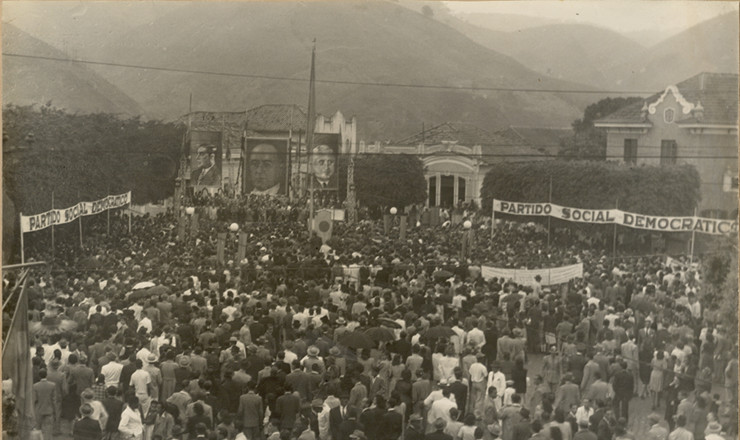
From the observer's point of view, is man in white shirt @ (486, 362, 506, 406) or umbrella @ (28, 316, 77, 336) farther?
umbrella @ (28, 316, 77, 336)

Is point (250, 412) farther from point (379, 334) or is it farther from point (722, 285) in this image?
point (722, 285)

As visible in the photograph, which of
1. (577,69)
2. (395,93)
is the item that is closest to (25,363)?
(395,93)

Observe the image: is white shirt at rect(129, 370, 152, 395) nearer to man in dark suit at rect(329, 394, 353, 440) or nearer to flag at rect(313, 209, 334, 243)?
man in dark suit at rect(329, 394, 353, 440)

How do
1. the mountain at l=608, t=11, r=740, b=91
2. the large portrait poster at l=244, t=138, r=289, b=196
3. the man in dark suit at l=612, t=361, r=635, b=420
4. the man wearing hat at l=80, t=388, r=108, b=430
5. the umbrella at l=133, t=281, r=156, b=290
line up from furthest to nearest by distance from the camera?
the large portrait poster at l=244, t=138, r=289, b=196, the umbrella at l=133, t=281, r=156, b=290, the mountain at l=608, t=11, r=740, b=91, the man in dark suit at l=612, t=361, r=635, b=420, the man wearing hat at l=80, t=388, r=108, b=430

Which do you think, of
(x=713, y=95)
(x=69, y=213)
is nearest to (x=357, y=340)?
(x=69, y=213)

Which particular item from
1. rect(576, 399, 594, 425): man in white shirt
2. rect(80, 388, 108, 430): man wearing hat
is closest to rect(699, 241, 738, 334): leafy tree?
rect(576, 399, 594, 425): man in white shirt

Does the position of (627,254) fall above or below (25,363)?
above

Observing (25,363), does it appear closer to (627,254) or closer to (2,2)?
(2,2)
